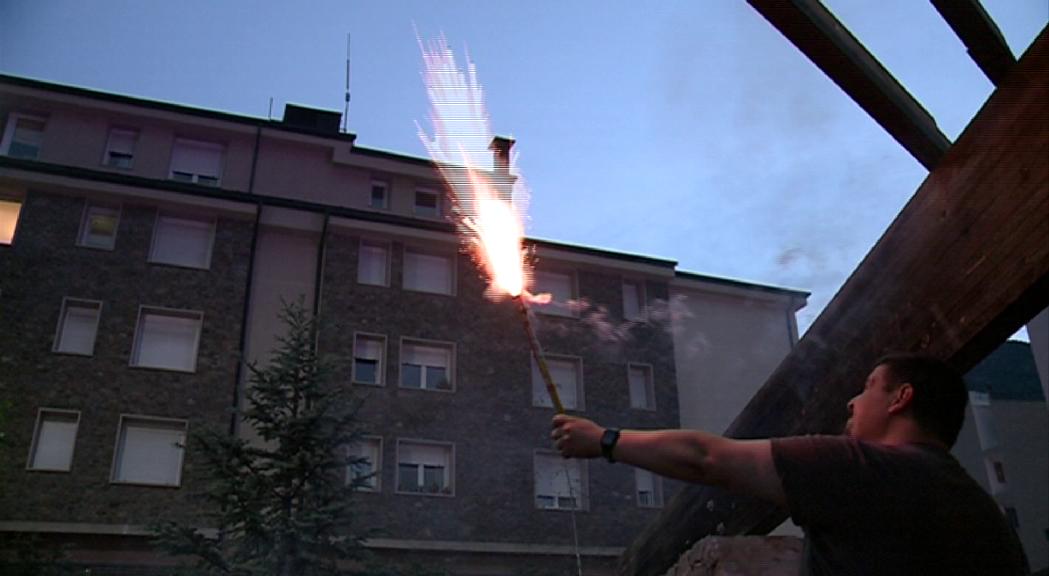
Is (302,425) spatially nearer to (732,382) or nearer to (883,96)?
(883,96)

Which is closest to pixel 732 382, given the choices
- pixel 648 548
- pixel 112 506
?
pixel 112 506

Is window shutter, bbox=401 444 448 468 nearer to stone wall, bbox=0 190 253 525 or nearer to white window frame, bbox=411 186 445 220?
stone wall, bbox=0 190 253 525

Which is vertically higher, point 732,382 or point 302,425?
point 732,382

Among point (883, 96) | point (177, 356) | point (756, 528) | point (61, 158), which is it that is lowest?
point (756, 528)

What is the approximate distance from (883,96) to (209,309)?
21180 millimetres

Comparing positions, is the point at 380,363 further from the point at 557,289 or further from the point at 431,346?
the point at 557,289

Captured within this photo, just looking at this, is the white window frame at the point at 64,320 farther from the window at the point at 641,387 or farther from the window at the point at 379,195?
the window at the point at 641,387

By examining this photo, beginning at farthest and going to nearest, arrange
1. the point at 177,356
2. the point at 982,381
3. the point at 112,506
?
the point at 982,381 → the point at 177,356 → the point at 112,506

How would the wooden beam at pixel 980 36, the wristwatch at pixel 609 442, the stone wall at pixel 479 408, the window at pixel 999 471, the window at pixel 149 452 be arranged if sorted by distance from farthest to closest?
the window at pixel 999 471 → the stone wall at pixel 479 408 → the window at pixel 149 452 → the wooden beam at pixel 980 36 → the wristwatch at pixel 609 442

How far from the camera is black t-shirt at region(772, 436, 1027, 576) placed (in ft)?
5.91

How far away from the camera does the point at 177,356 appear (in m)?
21.4

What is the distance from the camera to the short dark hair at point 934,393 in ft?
6.63

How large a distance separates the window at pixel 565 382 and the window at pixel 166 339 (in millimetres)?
8309

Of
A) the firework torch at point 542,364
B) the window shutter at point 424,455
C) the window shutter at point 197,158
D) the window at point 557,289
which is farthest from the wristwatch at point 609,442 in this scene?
the window shutter at point 197,158
